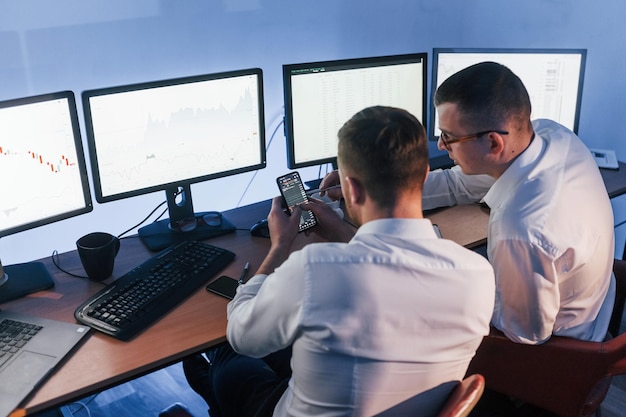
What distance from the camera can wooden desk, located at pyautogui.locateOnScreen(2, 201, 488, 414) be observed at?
Result: 1.33m

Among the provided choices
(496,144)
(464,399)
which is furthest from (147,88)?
(464,399)

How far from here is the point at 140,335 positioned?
1.47 meters

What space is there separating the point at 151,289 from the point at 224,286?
0.19 m

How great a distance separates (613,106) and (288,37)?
1.41 metres

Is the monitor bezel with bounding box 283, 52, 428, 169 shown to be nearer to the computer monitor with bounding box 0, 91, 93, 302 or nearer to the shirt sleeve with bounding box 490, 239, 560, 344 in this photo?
the computer monitor with bounding box 0, 91, 93, 302

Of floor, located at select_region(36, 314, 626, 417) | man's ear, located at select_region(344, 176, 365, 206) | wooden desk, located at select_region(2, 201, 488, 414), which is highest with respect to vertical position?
man's ear, located at select_region(344, 176, 365, 206)

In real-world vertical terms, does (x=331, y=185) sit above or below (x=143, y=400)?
above

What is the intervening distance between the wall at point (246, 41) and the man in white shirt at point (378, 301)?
96 centimetres

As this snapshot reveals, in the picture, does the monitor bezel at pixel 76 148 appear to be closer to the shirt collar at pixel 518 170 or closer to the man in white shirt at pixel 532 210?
the man in white shirt at pixel 532 210

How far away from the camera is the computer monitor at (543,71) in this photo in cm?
232

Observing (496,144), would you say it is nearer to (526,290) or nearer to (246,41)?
(526,290)

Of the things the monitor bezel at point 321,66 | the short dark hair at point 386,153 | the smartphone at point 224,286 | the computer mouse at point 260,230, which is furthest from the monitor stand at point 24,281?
the short dark hair at point 386,153

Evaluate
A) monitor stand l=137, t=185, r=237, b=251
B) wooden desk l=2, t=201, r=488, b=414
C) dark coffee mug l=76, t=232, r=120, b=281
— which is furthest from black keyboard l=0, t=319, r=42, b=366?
monitor stand l=137, t=185, r=237, b=251

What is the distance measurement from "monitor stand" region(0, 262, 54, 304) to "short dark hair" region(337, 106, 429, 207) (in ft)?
3.20
